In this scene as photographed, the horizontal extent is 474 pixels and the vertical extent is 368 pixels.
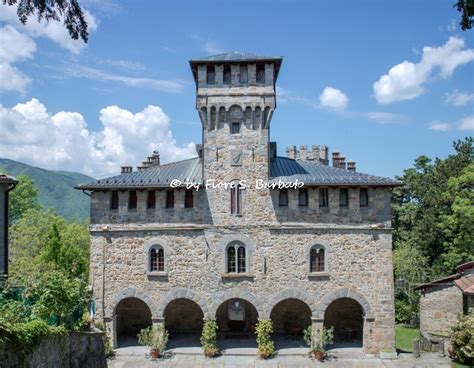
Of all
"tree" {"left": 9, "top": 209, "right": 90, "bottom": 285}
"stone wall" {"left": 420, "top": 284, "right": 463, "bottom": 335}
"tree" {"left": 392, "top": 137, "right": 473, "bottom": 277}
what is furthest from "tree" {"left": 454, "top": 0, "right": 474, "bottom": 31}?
"tree" {"left": 392, "top": 137, "right": 473, "bottom": 277}

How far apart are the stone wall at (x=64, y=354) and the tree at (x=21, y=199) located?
134 feet

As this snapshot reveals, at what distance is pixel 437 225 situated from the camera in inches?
1553

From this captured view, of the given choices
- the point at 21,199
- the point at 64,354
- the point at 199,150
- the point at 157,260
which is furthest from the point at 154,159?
the point at 21,199

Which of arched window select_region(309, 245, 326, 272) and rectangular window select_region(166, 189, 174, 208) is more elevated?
rectangular window select_region(166, 189, 174, 208)

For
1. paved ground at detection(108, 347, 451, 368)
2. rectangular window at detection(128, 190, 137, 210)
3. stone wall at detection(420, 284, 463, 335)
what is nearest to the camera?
paved ground at detection(108, 347, 451, 368)

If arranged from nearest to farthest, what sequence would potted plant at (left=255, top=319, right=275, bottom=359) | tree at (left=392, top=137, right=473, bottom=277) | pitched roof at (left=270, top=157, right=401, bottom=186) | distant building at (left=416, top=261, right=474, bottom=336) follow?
potted plant at (left=255, top=319, right=275, bottom=359)
pitched roof at (left=270, top=157, right=401, bottom=186)
distant building at (left=416, top=261, right=474, bottom=336)
tree at (left=392, top=137, right=473, bottom=277)

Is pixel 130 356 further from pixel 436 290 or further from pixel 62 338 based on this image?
pixel 436 290

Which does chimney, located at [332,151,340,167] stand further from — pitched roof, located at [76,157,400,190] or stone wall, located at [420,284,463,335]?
stone wall, located at [420,284,463,335]

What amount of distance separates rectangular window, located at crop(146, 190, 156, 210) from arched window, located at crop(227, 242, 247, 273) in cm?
483

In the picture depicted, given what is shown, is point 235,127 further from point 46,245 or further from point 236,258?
point 46,245

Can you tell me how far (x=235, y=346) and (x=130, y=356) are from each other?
5.71 metres

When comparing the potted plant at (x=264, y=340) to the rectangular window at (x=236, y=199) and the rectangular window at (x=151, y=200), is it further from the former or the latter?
the rectangular window at (x=151, y=200)

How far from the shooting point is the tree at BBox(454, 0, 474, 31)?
11.0 meters

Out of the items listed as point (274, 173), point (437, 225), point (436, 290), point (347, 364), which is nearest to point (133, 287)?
point (274, 173)
